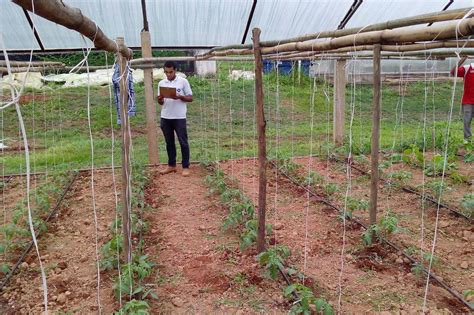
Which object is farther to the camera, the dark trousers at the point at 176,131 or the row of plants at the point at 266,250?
the dark trousers at the point at 176,131

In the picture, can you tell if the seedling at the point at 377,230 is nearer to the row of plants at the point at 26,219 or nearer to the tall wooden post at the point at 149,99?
the row of plants at the point at 26,219

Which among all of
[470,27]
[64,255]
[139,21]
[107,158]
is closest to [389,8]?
[139,21]

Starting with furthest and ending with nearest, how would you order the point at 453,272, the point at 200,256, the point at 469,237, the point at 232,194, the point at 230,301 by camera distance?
the point at 232,194 < the point at 469,237 < the point at 200,256 < the point at 453,272 < the point at 230,301

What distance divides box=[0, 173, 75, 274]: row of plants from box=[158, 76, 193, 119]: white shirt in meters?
1.59

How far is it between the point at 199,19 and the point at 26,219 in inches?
154

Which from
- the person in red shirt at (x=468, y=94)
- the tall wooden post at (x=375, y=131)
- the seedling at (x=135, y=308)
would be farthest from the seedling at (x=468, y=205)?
the seedling at (x=135, y=308)

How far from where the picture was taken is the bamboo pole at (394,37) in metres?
2.02

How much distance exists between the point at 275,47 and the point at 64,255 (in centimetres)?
240

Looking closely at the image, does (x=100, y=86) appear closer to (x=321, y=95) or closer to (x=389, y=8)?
(x=321, y=95)

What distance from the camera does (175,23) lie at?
21.9 feet

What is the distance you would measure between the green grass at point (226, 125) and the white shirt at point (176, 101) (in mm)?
787

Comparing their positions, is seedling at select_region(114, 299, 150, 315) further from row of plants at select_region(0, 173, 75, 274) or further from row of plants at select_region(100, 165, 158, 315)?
row of plants at select_region(0, 173, 75, 274)

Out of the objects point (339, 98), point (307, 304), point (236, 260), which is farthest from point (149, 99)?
point (307, 304)

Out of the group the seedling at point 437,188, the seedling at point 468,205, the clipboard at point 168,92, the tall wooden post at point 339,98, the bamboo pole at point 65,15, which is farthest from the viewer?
the tall wooden post at point 339,98
